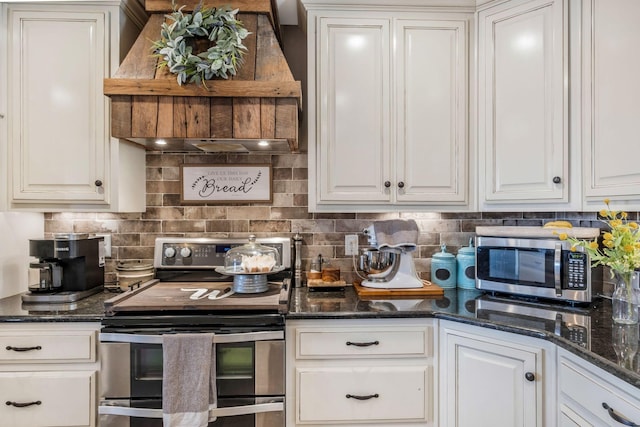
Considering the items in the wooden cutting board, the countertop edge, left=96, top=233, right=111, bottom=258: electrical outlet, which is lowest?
the countertop edge

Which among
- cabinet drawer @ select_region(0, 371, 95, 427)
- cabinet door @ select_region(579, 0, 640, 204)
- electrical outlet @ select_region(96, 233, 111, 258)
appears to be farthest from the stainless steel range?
cabinet door @ select_region(579, 0, 640, 204)

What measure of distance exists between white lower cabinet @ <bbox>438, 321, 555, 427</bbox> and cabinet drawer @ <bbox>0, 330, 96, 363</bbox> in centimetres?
155

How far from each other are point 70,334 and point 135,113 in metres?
1.02

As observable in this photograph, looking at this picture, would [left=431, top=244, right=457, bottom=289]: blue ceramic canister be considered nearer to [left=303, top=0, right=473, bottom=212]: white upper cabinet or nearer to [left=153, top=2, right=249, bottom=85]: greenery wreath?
[left=303, top=0, right=473, bottom=212]: white upper cabinet

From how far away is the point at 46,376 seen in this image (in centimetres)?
161

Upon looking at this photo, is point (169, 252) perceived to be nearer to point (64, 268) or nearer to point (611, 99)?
point (64, 268)

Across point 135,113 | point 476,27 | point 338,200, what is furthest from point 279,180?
point 476,27

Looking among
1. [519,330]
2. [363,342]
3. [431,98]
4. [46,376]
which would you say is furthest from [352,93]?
[46,376]

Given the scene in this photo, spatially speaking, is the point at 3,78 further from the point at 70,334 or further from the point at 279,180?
the point at 279,180

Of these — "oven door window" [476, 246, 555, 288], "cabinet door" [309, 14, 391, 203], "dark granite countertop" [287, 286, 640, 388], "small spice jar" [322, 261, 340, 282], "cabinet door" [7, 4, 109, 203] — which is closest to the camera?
"dark granite countertop" [287, 286, 640, 388]

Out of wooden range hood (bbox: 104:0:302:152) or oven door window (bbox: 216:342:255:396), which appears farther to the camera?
wooden range hood (bbox: 104:0:302:152)

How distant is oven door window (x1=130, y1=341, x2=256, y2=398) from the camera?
1.58 m

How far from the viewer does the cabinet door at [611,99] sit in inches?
57.1

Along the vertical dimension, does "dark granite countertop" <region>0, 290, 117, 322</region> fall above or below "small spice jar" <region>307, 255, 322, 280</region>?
below
